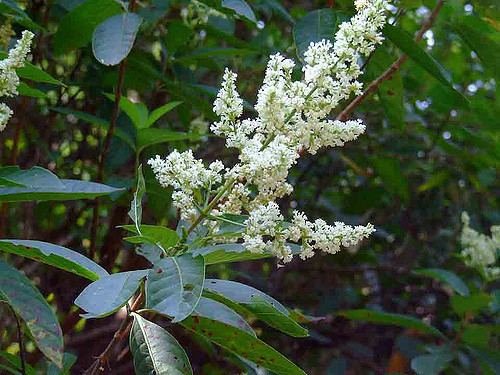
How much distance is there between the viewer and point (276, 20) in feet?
11.1

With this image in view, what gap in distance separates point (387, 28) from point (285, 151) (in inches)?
24.5

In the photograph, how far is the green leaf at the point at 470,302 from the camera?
2.53m

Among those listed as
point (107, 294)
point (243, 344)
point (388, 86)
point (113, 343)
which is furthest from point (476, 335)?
point (107, 294)

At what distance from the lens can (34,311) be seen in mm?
1159

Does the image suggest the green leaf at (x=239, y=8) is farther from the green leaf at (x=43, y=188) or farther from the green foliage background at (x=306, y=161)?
the green leaf at (x=43, y=188)

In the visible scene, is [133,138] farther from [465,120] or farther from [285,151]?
[465,120]

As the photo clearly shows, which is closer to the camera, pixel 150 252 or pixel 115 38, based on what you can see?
pixel 150 252

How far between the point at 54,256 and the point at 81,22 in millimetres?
881

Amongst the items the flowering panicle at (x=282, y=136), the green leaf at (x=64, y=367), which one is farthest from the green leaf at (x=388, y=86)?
the green leaf at (x=64, y=367)

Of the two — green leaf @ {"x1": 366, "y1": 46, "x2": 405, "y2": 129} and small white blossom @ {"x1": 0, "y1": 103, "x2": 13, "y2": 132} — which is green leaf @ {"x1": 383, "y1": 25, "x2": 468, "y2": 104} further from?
small white blossom @ {"x1": 0, "y1": 103, "x2": 13, "y2": 132}

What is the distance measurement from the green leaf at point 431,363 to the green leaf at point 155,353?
4.28ft

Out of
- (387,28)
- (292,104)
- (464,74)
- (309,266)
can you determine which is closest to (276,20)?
(464,74)

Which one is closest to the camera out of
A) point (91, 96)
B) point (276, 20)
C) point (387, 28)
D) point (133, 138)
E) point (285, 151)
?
point (285, 151)

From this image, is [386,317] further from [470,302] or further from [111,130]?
[111,130]
